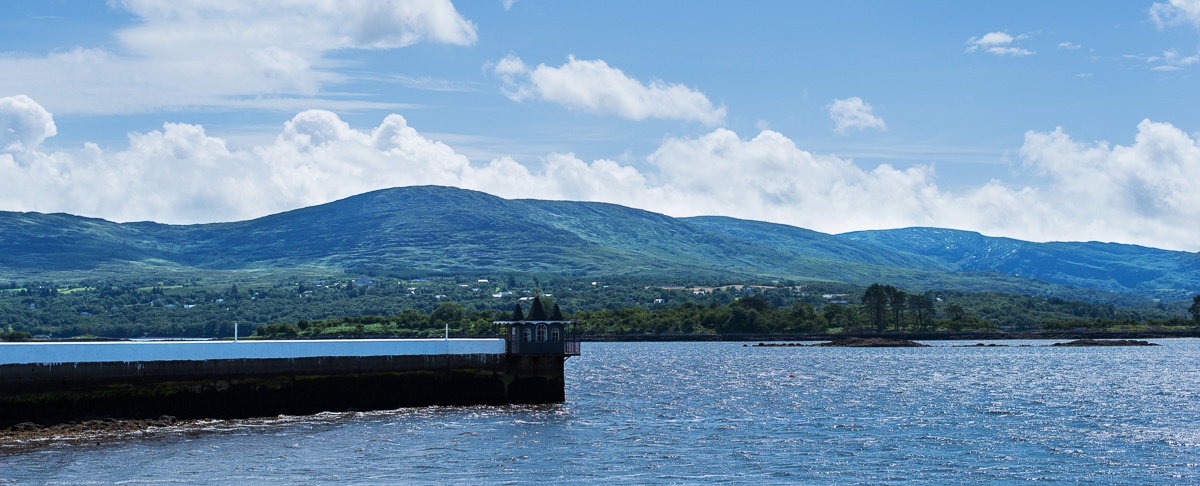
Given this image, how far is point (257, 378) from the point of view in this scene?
61500mm

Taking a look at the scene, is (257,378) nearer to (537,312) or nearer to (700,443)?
(537,312)

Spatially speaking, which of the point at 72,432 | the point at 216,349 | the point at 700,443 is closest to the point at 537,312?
the point at 700,443

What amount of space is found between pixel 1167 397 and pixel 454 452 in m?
55.6

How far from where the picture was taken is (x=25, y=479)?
43250 mm

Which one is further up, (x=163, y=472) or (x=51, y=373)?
(x=51, y=373)

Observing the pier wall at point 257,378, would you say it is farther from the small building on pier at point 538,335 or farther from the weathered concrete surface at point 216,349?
the small building on pier at point 538,335

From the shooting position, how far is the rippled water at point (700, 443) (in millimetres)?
47156

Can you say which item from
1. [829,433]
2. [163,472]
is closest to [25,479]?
[163,472]

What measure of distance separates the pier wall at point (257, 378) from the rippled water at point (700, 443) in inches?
53.8

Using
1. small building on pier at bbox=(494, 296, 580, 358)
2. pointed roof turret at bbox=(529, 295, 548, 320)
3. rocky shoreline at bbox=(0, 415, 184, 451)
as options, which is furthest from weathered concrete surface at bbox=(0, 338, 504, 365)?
rocky shoreline at bbox=(0, 415, 184, 451)

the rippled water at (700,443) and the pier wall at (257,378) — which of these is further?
the pier wall at (257,378)

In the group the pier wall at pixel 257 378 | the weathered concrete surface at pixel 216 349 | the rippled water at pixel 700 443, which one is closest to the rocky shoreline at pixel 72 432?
the pier wall at pixel 257 378

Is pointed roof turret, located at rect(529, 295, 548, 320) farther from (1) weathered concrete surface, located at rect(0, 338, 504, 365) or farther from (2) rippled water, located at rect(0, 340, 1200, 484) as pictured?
(2) rippled water, located at rect(0, 340, 1200, 484)

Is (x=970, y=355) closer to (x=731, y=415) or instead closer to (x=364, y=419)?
(x=731, y=415)
